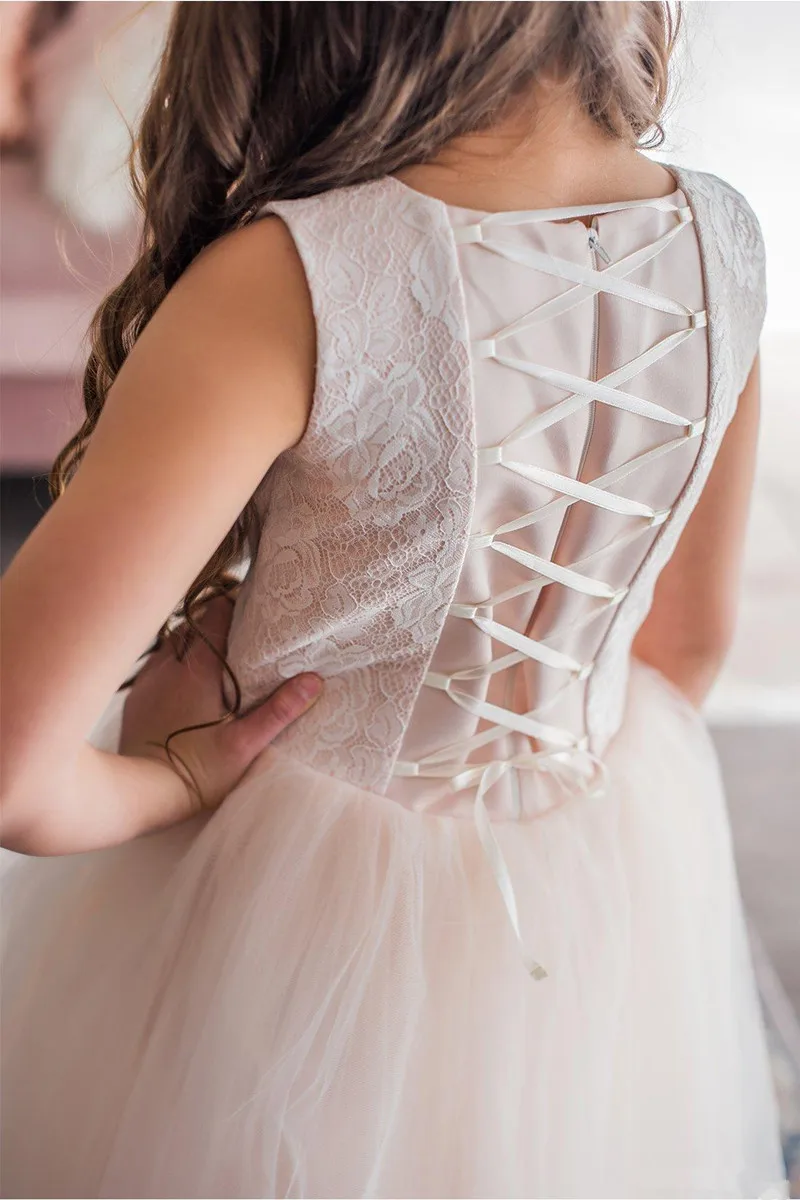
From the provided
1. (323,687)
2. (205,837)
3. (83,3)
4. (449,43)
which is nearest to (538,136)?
(449,43)

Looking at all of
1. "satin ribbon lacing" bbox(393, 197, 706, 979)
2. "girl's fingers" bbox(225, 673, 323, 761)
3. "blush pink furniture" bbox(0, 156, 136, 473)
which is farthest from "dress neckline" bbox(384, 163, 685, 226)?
"blush pink furniture" bbox(0, 156, 136, 473)

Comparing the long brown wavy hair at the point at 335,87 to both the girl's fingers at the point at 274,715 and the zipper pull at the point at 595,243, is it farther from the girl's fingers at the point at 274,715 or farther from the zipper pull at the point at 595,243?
the girl's fingers at the point at 274,715

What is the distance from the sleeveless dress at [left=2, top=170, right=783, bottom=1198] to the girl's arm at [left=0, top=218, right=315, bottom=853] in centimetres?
3

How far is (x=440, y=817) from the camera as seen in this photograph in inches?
27.4

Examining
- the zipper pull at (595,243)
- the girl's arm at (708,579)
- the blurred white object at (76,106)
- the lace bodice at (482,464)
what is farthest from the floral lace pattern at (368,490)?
the blurred white object at (76,106)

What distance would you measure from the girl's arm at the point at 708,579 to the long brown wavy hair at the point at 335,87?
262 mm

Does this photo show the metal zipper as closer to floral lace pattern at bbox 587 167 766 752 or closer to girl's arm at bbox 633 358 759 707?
floral lace pattern at bbox 587 167 766 752

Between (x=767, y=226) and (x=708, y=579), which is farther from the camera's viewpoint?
(x=767, y=226)

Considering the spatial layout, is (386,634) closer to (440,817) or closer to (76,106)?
(440,817)

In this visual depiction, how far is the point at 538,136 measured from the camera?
0.55m

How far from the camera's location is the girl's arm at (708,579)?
76 cm

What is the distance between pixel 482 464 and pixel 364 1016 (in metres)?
0.37

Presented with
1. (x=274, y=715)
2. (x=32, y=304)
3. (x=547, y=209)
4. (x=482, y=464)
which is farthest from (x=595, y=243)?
(x=32, y=304)

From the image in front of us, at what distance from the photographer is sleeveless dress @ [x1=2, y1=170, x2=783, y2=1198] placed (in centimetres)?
53
